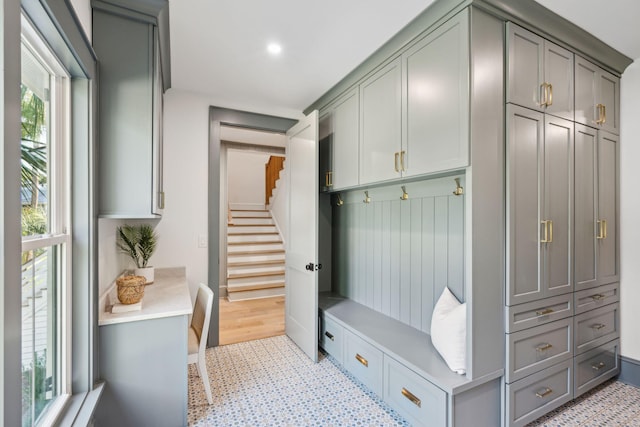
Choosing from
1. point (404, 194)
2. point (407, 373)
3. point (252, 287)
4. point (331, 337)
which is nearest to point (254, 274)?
point (252, 287)

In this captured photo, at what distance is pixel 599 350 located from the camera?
221cm

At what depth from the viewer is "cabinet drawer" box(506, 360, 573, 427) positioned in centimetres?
174

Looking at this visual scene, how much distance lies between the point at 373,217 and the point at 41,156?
7.26ft

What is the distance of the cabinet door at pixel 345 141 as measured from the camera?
2.55 m

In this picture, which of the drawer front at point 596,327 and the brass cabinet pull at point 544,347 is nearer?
the brass cabinet pull at point 544,347

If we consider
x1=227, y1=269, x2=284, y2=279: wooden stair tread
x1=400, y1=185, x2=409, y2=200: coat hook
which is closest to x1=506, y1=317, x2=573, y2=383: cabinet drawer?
x1=400, y1=185, x2=409, y2=200: coat hook

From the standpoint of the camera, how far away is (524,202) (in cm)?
177

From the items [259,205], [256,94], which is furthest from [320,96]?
[259,205]

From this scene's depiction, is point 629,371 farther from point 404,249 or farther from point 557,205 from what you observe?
point 404,249

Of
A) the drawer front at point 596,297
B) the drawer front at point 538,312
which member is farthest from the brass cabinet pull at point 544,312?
the drawer front at point 596,297

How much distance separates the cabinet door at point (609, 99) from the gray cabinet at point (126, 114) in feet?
9.89

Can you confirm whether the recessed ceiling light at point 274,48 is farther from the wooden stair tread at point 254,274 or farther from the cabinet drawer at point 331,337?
the wooden stair tread at point 254,274

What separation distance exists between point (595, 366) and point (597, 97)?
1.93m

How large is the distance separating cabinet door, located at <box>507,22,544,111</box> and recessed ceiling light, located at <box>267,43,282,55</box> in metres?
1.44
